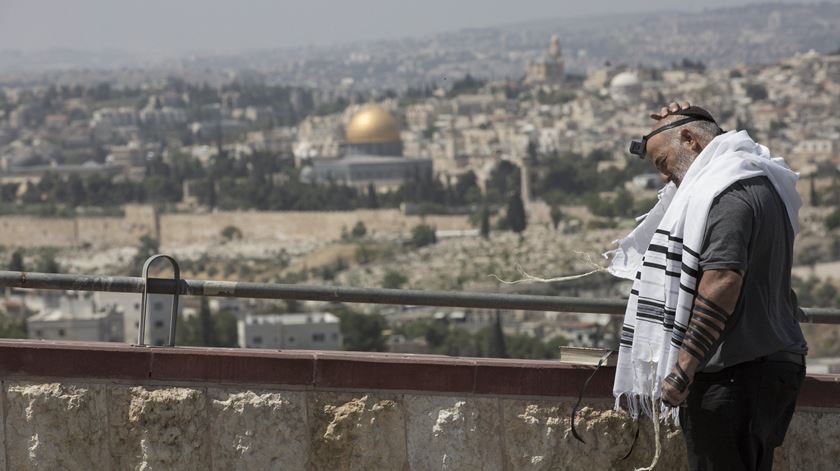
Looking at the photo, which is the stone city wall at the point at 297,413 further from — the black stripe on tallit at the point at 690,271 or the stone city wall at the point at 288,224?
the stone city wall at the point at 288,224

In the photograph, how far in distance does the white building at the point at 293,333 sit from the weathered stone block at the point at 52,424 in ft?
91.8

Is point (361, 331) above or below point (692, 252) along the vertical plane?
below

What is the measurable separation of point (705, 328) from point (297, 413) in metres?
0.88

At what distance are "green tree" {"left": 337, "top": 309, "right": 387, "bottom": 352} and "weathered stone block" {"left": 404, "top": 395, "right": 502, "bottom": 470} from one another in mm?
27279

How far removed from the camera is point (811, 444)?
3.31m

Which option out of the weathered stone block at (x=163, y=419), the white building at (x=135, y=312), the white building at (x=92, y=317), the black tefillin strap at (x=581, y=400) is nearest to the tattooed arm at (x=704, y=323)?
the black tefillin strap at (x=581, y=400)

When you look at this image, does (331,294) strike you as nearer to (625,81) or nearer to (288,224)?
(288,224)

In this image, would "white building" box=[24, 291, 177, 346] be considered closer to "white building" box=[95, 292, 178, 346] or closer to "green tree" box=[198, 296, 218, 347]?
"white building" box=[95, 292, 178, 346]

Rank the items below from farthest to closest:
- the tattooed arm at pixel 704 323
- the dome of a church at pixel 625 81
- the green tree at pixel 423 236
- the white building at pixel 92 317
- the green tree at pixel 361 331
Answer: the dome of a church at pixel 625 81, the green tree at pixel 423 236, the green tree at pixel 361 331, the white building at pixel 92 317, the tattooed arm at pixel 704 323

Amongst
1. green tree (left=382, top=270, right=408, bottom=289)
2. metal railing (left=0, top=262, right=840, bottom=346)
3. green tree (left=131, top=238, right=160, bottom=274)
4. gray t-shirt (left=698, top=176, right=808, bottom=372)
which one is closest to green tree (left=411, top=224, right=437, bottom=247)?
green tree (left=131, top=238, right=160, bottom=274)

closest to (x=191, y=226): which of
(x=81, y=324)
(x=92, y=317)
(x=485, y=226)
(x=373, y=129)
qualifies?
(x=485, y=226)

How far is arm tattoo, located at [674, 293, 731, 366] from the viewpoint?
2.76 metres

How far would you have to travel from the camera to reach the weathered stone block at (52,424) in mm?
3252

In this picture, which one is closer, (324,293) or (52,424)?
(52,424)
